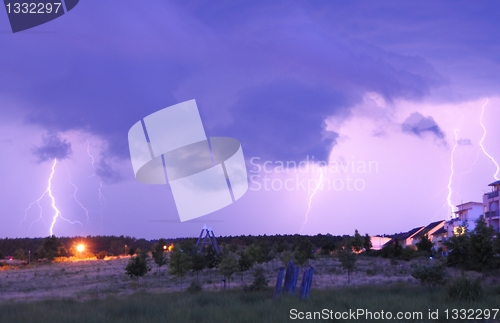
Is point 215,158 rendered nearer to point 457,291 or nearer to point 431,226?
point 457,291

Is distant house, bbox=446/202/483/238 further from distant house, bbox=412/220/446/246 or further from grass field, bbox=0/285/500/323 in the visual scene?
grass field, bbox=0/285/500/323

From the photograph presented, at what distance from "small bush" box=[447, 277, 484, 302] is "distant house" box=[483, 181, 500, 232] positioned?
4368cm

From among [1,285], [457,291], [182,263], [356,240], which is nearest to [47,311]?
[457,291]

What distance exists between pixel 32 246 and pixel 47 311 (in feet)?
348

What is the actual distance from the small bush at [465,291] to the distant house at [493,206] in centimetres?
4368

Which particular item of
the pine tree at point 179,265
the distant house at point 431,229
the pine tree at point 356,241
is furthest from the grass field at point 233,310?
the distant house at point 431,229

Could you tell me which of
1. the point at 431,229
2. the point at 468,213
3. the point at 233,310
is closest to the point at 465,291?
the point at 233,310

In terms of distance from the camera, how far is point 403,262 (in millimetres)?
52031

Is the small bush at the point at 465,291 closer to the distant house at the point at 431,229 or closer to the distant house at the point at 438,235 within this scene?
the distant house at the point at 438,235

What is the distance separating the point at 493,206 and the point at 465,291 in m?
46.9

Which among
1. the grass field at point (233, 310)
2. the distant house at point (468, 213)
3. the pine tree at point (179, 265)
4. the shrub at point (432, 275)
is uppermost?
the distant house at point (468, 213)

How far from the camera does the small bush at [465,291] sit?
1631cm

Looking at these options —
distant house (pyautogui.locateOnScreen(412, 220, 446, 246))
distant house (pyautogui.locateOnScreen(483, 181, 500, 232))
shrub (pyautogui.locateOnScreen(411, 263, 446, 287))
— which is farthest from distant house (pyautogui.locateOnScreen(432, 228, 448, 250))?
shrub (pyautogui.locateOnScreen(411, 263, 446, 287))

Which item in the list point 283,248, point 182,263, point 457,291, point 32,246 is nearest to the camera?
point 457,291
